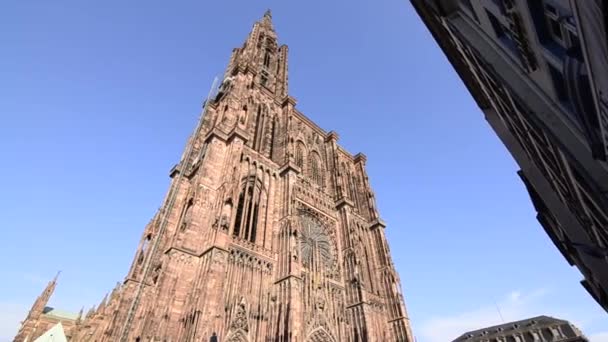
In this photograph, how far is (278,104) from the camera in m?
28.6

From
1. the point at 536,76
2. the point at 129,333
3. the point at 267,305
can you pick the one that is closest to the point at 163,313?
the point at 129,333

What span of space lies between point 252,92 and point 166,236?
13.8 metres

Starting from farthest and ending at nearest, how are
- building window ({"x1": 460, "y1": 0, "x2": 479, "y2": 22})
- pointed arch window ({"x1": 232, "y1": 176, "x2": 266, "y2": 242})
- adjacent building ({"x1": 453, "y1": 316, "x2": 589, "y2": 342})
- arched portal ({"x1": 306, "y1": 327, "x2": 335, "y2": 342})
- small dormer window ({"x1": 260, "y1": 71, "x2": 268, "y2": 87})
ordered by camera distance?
small dormer window ({"x1": 260, "y1": 71, "x2": 268, "y2": 87}) < adjacent building ({"x1": 453, "y1": 316, "x2": 589, "y2": 342}) < pointed arch window ({"x1": 232, "y1": 176, "x2": 266, "y2": 242}) < arched portal ({"x1": 306, "y1": 327, "x2": 335, "y2": 342}) < building window ({"x1": 460, "y1": 0, "x2": 479, "y2": 22})

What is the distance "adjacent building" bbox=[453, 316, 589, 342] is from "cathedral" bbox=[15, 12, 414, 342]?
21.7 m

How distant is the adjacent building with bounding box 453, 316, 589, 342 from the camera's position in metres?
30.2

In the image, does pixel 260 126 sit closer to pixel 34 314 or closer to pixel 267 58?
pixel 267 58

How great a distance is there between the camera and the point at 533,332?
32.6 meters

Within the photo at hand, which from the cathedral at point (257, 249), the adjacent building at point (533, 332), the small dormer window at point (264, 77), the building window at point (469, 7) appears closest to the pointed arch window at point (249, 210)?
the cathedral at point (257, 249)

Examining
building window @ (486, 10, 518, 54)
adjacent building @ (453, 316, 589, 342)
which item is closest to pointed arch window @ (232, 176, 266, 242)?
building window @ (486, 10, 518, 54)

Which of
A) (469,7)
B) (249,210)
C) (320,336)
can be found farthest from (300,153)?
(469,7)

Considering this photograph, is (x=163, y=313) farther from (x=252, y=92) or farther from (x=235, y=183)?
(x=252, y=92)

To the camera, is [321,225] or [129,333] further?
[321,225]

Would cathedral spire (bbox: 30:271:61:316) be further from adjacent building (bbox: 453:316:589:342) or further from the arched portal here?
adjacent building (bbox: 453:316:589:342)

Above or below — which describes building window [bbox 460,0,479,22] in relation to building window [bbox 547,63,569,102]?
above
